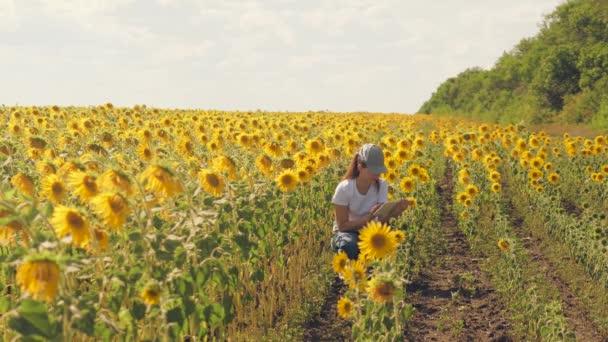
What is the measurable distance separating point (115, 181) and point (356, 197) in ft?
10.1

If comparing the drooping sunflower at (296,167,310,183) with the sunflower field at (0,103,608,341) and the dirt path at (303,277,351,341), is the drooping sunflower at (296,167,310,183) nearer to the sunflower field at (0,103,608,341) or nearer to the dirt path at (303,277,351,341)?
the sunflower field at (0,103,608,341)

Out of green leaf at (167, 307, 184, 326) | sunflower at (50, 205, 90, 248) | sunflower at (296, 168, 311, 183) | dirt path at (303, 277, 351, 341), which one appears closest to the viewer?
sunflower at (50, 205, 90, 248)

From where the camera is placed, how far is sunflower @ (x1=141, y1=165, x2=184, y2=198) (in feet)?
10.6

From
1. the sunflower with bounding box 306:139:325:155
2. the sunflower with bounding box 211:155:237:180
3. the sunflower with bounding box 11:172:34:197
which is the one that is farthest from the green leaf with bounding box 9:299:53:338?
the sunflower with bounding box 306:139:325:155

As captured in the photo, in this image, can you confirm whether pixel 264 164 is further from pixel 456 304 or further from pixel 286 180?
pixel 456 304

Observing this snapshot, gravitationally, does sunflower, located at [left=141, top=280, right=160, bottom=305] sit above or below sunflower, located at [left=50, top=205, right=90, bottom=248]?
below

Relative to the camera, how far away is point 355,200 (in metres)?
5.98

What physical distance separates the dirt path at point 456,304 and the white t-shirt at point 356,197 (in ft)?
3.18

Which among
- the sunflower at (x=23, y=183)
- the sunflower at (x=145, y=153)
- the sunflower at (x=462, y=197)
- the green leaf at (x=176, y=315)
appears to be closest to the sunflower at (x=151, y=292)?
the green leaf at (x=176, y=315)

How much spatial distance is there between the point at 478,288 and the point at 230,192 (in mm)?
3537

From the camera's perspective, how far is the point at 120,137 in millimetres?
8141

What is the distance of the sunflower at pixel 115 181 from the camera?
10.5 feet

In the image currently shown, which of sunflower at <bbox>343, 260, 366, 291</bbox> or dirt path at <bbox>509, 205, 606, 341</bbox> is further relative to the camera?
dirt path at <bbox>509, 205, 606, 341</bbox>

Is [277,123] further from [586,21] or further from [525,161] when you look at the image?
[586,21]
